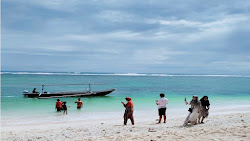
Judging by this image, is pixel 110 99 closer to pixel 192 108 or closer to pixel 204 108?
pixel 204 108

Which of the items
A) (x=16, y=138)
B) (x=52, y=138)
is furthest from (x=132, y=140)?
(x=16, y=138)

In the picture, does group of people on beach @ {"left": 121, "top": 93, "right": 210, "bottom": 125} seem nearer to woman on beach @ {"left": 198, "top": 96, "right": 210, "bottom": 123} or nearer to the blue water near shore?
woman on beach @ {"left": 198, "top": 96, "right": 210, "bottom": 123}

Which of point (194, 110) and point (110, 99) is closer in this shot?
point (194, 110)

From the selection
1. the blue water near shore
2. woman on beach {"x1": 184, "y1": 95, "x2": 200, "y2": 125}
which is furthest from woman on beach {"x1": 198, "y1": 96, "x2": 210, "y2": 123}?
the blue water near shore

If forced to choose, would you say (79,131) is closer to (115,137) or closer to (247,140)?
(115,137)

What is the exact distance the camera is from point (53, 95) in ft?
98.7

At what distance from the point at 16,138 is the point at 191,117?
7162 millimetres

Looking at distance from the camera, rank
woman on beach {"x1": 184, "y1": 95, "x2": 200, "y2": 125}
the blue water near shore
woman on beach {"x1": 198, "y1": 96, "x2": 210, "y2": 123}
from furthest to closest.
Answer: the blue water near shore < woman on beach {"x1": 198, "y1": 96, "x2": 210, "y2": 123} < woman on beach {"x1": 184, "y1": 95, "x2": 200, "y2": 125}

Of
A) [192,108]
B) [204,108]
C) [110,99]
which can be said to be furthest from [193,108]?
[110,99]

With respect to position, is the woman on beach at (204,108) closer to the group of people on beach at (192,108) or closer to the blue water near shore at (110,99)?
the group of people on beach at (192,108)

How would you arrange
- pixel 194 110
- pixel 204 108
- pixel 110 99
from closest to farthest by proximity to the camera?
pixel 194 110 < pixel 204 108 < pixel 110 99

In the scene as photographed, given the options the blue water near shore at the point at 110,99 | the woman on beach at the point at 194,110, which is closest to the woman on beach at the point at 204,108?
the woman on beach at the point at 194,110

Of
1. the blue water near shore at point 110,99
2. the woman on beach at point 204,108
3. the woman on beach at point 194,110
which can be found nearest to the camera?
the woman on beach at point 194,110

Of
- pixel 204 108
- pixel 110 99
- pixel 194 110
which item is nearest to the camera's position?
pixel 194 110
